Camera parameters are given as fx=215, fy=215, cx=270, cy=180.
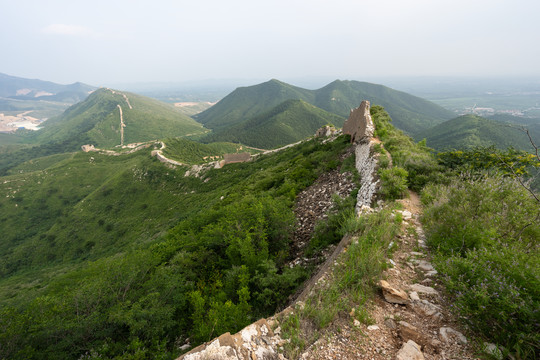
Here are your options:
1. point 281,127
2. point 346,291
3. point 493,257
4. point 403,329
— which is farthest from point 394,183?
point 281,127

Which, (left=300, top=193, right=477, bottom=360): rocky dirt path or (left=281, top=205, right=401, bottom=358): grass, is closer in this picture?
(left=300, top=193, right=477, bottom=360): rocky dirt path

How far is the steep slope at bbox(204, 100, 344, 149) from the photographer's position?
392 feet

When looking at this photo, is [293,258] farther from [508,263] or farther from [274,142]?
[274,142]

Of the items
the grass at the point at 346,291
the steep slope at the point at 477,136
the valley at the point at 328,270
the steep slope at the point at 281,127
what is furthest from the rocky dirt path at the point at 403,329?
the steep slope at the point at 281,127

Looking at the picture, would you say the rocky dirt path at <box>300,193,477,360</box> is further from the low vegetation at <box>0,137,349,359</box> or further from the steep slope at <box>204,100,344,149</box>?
the steep slope at <box>204,100,344,149</box>

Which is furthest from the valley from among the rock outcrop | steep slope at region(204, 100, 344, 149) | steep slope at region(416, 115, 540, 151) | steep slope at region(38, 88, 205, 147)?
steep slope at region(38, 88, 205, 147)

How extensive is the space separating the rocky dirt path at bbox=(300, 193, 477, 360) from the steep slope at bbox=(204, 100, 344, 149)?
112 metres

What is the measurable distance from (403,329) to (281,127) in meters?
128

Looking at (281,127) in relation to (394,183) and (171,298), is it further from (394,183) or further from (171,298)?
(171,298)

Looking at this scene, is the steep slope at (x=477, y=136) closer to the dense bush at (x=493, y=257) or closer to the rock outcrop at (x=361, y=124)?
the rock outcrop at (x=361, y=124)

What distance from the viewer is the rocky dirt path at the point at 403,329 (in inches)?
112

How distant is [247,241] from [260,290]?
5.12 feet

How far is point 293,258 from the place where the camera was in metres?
7.71

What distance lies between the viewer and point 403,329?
3156 millimetres
